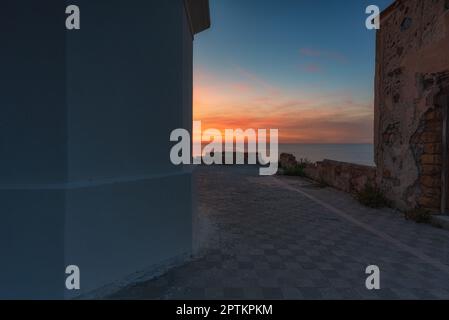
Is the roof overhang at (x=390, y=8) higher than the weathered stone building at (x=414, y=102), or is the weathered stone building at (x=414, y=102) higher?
the roof overhang at (x=390, y=8)

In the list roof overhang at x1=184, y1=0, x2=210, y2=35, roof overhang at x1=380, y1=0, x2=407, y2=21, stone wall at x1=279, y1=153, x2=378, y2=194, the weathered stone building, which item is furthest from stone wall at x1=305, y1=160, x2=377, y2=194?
roof overhang at x1=184, y1=0, x2=210, y2=35

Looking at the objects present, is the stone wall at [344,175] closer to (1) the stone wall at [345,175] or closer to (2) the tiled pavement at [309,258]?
(1) the stone wall at [345,175]

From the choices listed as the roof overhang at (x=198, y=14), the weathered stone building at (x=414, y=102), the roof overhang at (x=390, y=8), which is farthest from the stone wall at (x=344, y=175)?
the roof overhang at (x=198, y=14)

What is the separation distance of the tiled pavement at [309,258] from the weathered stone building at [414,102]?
82 centimetres

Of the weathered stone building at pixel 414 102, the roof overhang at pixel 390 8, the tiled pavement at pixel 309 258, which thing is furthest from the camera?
the roof overhang at pixel 390 8

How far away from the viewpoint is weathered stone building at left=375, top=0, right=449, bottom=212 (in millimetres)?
4867

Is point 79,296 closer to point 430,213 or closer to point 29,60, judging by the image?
point 29,60

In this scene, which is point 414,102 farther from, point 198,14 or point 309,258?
point 198,14

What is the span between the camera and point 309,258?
3.46 m

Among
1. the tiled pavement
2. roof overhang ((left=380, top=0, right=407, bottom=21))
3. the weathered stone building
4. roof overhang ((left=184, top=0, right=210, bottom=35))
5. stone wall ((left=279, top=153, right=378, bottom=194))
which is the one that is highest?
roof overhang ((left=380, top=0, right=407, bottom=21))

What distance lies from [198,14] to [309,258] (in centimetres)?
449

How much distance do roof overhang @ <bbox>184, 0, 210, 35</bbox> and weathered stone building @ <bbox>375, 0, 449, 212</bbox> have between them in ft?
14.1

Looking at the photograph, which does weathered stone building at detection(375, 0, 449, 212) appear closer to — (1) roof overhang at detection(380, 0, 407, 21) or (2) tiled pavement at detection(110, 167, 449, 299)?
(1) roof overhang at detection(380, 0, 407, 21)

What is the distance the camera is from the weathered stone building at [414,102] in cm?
487
